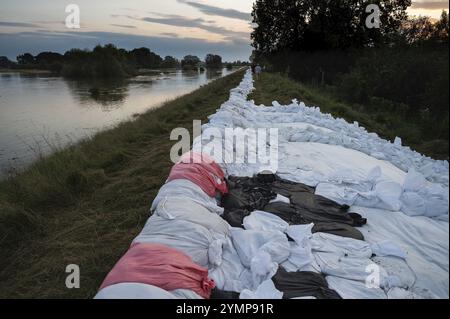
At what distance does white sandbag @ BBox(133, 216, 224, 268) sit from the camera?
8.25ft

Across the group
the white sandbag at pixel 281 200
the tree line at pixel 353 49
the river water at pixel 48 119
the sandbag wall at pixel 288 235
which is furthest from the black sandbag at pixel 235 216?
the tree line at pixel 353 49

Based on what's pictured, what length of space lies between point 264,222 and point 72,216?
232 centimetres

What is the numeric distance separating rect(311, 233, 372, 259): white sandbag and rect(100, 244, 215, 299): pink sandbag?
1.02 m

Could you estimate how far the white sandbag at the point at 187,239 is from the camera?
8.25 ft

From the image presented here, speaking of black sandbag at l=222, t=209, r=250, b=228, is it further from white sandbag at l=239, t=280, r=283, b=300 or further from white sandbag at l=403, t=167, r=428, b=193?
white sandbag at l=403, t=167, r=428, b=193

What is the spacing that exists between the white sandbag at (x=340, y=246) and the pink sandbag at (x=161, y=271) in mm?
1018

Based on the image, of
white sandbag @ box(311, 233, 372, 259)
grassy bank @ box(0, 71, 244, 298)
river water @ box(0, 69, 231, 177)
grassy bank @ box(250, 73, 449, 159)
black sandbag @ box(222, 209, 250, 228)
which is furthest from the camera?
river water @ box(0, 69, 231, 177)

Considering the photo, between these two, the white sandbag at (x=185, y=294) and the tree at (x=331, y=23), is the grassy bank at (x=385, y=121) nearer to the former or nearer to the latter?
the white sandbag at (x=185, y=294)

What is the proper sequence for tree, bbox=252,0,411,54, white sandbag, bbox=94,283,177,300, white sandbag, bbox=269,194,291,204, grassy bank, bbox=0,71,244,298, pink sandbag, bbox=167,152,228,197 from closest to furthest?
white sandbag, bbox=94,283,177,300
grassy bank, bbox=0,71,244,298
pink sandbag, bbox=167,152,228,197
white sandbag, bbox=269,194,291,204
tree, bbox=252,0,411,54

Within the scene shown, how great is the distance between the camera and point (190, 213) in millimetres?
2865

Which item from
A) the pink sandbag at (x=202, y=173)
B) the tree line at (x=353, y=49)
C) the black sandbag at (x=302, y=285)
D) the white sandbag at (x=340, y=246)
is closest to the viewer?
the black sandbag at (x=302, y=285)

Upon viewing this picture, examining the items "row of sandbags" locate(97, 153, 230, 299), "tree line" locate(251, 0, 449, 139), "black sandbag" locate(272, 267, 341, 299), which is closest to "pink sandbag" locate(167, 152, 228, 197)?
"row of sandbags" locate(97, 153, 230, 299)
